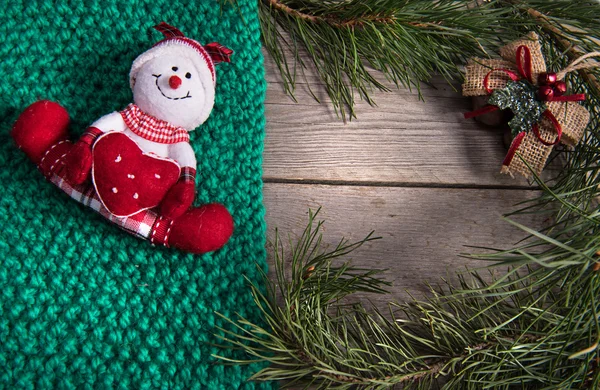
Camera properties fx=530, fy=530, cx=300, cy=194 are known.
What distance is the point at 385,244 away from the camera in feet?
2.52

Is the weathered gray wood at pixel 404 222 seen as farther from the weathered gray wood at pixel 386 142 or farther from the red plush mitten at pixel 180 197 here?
the red plush mitten at pixel 180 197

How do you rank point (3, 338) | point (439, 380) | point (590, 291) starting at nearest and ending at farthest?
point (590, 291)
point (3, 338)
point (439, 380)

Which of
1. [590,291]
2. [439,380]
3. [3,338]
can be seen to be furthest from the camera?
[439,380]

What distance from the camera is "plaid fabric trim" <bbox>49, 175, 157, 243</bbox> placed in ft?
2.05

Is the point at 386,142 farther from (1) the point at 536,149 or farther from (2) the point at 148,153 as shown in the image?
(2) the point at 148,153

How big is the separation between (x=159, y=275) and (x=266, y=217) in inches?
6.9

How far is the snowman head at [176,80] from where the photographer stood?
62cm

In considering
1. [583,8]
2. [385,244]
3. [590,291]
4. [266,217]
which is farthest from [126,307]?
[583,8]

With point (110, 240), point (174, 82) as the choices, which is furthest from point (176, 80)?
point (110, 240)

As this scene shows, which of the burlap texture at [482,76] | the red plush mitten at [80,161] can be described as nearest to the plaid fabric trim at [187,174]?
the red plush mitten at [80,161]

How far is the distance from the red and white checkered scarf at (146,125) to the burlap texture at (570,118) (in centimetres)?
51

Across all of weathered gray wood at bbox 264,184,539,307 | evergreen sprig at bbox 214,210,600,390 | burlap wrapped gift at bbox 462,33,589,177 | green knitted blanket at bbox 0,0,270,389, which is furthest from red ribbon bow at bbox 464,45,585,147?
green knitted blanket at bbox 0,0,270,389

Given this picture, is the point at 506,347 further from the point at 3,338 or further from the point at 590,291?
the point at 3,338

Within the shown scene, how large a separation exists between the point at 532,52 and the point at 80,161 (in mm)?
601
